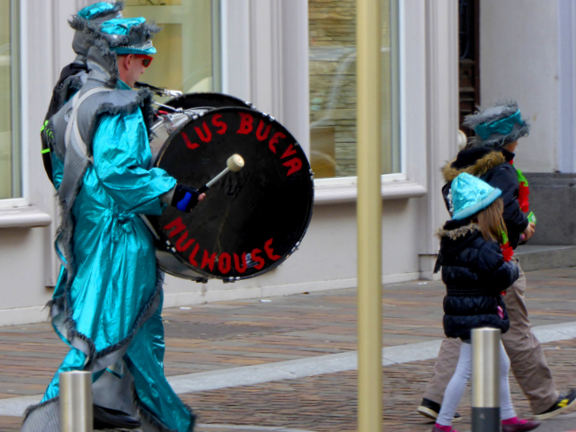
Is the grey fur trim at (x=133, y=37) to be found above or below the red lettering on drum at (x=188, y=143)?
above

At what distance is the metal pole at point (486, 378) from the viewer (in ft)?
11.7

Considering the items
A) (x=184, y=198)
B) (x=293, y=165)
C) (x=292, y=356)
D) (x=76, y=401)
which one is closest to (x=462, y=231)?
(x=293, y=165)

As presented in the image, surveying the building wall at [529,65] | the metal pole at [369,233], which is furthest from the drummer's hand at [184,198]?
the building wall at [529,65]

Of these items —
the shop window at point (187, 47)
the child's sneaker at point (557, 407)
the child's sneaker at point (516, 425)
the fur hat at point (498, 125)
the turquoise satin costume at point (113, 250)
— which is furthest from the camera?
the shop window at point (187, 47)

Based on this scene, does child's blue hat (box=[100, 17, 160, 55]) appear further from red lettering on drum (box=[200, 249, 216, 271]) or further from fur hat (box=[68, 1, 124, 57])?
red lettering on drum (box=[200, 249, 216, 271])

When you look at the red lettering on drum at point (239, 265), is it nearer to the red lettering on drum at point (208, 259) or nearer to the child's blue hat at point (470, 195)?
the red lettering on drum at point (208, 259)

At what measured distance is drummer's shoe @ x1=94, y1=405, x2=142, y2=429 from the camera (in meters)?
4.82

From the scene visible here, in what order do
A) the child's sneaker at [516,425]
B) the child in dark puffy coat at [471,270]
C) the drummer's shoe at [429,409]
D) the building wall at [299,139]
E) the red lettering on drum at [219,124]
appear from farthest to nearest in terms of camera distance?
the building wall at [299,139], the drummer's shoe at [429,409], the child's sneaker at [516,425], the child in dark puffy coat at [471,270], the red lettering on drum at [219,124]

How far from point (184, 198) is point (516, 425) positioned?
206 cm

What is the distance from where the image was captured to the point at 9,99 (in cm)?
946

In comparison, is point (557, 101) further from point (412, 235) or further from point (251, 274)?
point (251, 274)

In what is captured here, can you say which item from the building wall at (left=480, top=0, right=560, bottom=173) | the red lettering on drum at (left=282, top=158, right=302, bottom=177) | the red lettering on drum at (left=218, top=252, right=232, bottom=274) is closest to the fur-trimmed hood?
the red lettering on drum at (left=282, top=158, right=302, bottom=177)

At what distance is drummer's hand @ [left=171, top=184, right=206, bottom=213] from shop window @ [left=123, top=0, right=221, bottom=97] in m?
6.16

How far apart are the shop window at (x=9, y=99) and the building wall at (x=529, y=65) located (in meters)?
6.27
